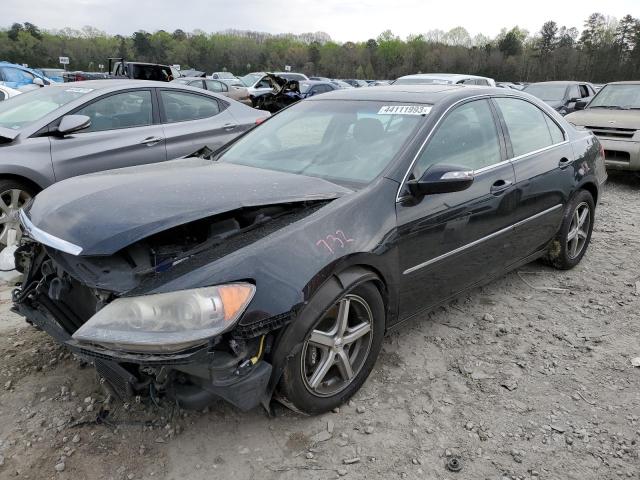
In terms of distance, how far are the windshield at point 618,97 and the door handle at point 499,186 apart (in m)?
6.93

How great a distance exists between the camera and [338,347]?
2.46 metres

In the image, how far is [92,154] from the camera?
483 cm

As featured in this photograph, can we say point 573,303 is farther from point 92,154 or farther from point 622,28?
point 622,28

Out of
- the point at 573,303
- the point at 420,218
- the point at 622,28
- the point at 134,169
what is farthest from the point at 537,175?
the point at 622,28

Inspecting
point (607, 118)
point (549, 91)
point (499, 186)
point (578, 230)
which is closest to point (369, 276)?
point (499, 186)

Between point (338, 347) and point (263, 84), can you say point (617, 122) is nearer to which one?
point (338, 347)

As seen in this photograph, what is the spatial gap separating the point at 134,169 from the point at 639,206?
6.71m

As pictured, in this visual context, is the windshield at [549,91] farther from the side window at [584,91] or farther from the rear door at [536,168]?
the rear door at [536,168]

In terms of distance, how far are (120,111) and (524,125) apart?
393 cm

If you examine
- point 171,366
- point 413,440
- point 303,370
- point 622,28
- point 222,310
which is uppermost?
point 622,28

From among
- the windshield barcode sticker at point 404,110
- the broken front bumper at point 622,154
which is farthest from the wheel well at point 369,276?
the broken front bumper at point 622,154

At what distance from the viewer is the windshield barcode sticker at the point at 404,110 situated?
3.05 meters

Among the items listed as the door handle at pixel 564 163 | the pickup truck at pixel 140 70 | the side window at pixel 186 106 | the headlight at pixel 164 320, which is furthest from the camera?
the pickup truck at pixel 140 70

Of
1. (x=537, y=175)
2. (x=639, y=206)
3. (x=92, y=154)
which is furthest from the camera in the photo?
(x=639, y=206)
